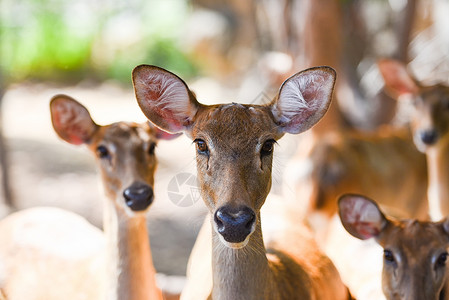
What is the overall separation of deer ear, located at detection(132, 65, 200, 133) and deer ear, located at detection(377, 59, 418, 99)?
8.83 feet

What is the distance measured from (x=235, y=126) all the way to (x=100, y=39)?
1493 centimetres

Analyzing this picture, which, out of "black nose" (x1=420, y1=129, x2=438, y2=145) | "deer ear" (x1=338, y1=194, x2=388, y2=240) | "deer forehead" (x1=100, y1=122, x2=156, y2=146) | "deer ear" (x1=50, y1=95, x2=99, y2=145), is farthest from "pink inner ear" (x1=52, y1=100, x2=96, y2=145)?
"black nose" (x1=420, y1=129, x2=438, y2=145)

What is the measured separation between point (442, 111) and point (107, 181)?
2.71 meters

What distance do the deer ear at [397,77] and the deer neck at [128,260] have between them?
2.70 m

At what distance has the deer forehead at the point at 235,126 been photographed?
2773 mm

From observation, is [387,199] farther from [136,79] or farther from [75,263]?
[136,79]

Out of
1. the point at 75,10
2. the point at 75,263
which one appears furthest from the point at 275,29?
the point at 75,10

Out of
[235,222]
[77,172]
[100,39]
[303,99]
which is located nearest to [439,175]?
[303,99]

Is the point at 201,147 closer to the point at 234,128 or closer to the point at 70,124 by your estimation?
the point at 234,128

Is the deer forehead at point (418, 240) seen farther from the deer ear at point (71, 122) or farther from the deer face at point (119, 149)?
the deer ear at point (71, 122)

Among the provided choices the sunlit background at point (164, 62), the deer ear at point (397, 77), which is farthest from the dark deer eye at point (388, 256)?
the deer ear at point (397, 77)

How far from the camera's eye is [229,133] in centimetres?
278

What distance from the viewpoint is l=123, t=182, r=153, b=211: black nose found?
10.9 ft

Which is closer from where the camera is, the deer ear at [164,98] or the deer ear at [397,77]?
the deer ear at [164,98]
